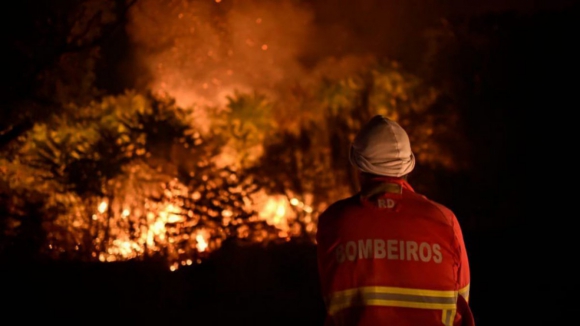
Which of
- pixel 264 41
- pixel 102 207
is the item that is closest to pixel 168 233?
pixel 102 207

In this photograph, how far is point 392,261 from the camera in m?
2.00

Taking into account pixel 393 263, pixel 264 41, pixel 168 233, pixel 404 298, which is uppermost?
pixel 264 41

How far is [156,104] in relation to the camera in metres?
6.84

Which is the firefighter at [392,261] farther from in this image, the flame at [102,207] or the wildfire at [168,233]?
the flame at [102,207]

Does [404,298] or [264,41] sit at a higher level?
[264,41]

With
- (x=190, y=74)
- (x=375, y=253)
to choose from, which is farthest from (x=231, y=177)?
(x=375, y=253)

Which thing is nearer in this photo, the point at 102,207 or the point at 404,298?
the point at 404,298

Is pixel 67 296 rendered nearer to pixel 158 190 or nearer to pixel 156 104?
pixel 158 190

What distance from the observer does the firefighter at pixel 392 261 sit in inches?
77.9

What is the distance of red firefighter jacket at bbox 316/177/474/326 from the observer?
1.98m

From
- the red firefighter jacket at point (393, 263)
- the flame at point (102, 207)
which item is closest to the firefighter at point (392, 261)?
the red firefighter jacket at point (393, 263)

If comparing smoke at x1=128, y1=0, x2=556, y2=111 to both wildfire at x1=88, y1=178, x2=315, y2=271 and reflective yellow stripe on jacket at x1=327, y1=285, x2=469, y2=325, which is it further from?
reflective yellow stripe on jacket at x1=327, y1=285, x2=469, y2=325

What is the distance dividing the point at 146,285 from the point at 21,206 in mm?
1826

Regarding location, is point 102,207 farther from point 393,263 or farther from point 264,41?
point 393,263
